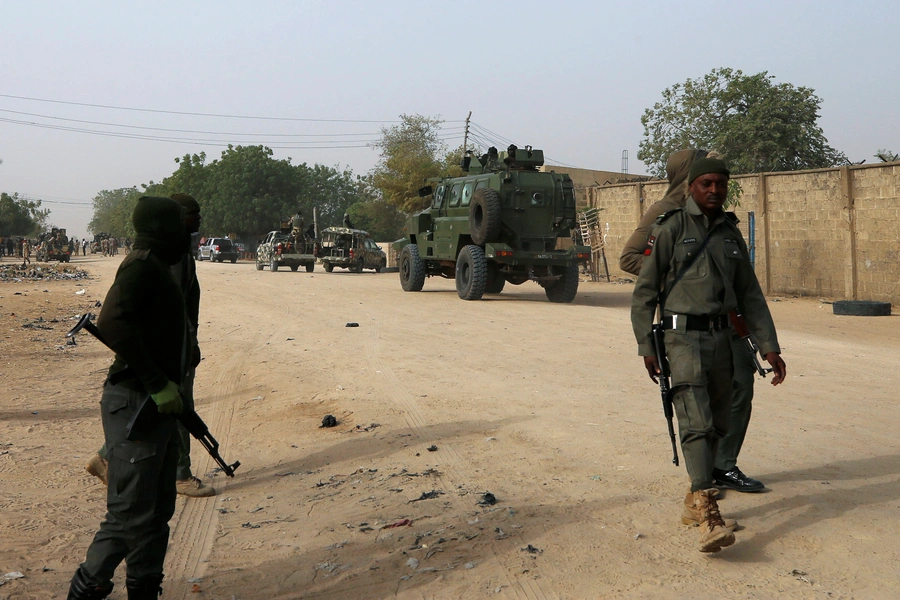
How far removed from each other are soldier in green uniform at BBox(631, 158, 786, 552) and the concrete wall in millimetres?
14127

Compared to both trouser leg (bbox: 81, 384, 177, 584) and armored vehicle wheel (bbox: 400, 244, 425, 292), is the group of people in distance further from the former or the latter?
armored vehicle wheel (bbox: 400, 244, 425, 292)

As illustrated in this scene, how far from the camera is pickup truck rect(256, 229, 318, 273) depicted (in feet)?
107

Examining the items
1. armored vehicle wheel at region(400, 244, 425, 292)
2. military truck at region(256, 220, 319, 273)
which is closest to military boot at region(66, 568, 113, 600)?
armored vehicle wheel at region(400, 244, 425, 292)

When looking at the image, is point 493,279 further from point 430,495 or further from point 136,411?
point 136,411

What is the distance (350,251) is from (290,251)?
264cm

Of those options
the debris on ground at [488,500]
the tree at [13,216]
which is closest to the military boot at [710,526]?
the debris on ground at [488,500]

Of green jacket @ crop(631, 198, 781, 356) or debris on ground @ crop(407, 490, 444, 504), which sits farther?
debris on ground @ crop(407, 490, 444, 504)

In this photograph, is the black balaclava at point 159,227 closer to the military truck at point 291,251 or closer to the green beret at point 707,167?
the green beret at point 707,167

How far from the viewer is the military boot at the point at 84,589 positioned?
3.19 m

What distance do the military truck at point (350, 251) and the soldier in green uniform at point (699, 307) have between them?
27.9 m

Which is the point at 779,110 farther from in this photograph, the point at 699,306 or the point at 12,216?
the point at 12,216

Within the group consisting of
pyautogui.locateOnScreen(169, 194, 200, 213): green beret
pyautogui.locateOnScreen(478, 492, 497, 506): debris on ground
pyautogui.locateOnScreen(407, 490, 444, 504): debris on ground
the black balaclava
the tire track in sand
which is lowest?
the tire track in sand

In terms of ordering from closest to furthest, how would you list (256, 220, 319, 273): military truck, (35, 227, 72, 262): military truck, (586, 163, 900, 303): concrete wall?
(586, 163, 900, 303): concrete wall < (256, 220, 319, 273): military truck < (35, 227, 72, 262): military truck

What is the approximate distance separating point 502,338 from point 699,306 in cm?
730
